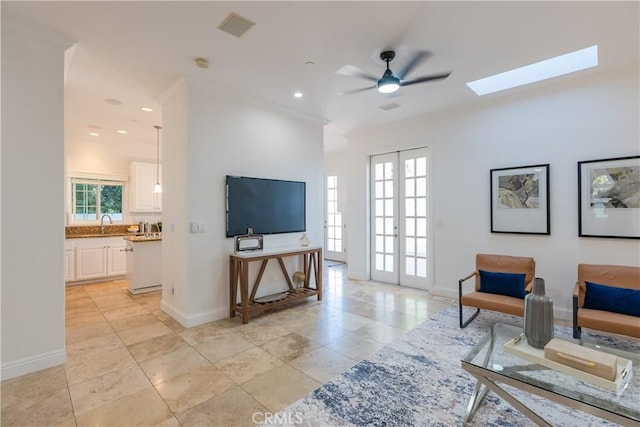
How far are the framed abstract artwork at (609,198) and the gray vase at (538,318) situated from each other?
85.6 inches

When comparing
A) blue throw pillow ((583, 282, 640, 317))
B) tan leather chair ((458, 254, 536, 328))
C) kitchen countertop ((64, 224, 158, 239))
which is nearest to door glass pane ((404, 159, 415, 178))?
tan leather chair ((458, 254, 536, 328))

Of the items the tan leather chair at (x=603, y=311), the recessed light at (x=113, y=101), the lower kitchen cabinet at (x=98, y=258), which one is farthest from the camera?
the lower kitchen cabinet at (x=98, y=258)

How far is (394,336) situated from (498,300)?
3.98ft

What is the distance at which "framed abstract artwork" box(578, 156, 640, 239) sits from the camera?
3199mm

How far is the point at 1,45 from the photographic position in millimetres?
2355

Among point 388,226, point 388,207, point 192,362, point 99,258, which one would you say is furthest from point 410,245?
point 99,258

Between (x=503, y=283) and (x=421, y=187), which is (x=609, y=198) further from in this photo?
(x=421, y=187)

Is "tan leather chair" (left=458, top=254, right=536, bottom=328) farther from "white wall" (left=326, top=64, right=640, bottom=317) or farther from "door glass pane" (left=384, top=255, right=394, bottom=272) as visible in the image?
"door glass pane" (left=384, top=255, right=394, bottom=272)

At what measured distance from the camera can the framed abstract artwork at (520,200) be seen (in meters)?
3.77

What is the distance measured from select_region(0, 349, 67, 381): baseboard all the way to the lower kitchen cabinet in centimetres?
339

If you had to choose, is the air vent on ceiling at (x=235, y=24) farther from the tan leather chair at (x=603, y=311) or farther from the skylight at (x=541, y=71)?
the tan leather chair at (x=603, y=311)

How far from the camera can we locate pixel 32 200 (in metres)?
2.47

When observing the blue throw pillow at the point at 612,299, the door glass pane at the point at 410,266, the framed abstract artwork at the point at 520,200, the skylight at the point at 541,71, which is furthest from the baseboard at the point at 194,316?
the skylight at the point at 541,71

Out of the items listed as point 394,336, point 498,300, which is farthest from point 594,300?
point 394,336
